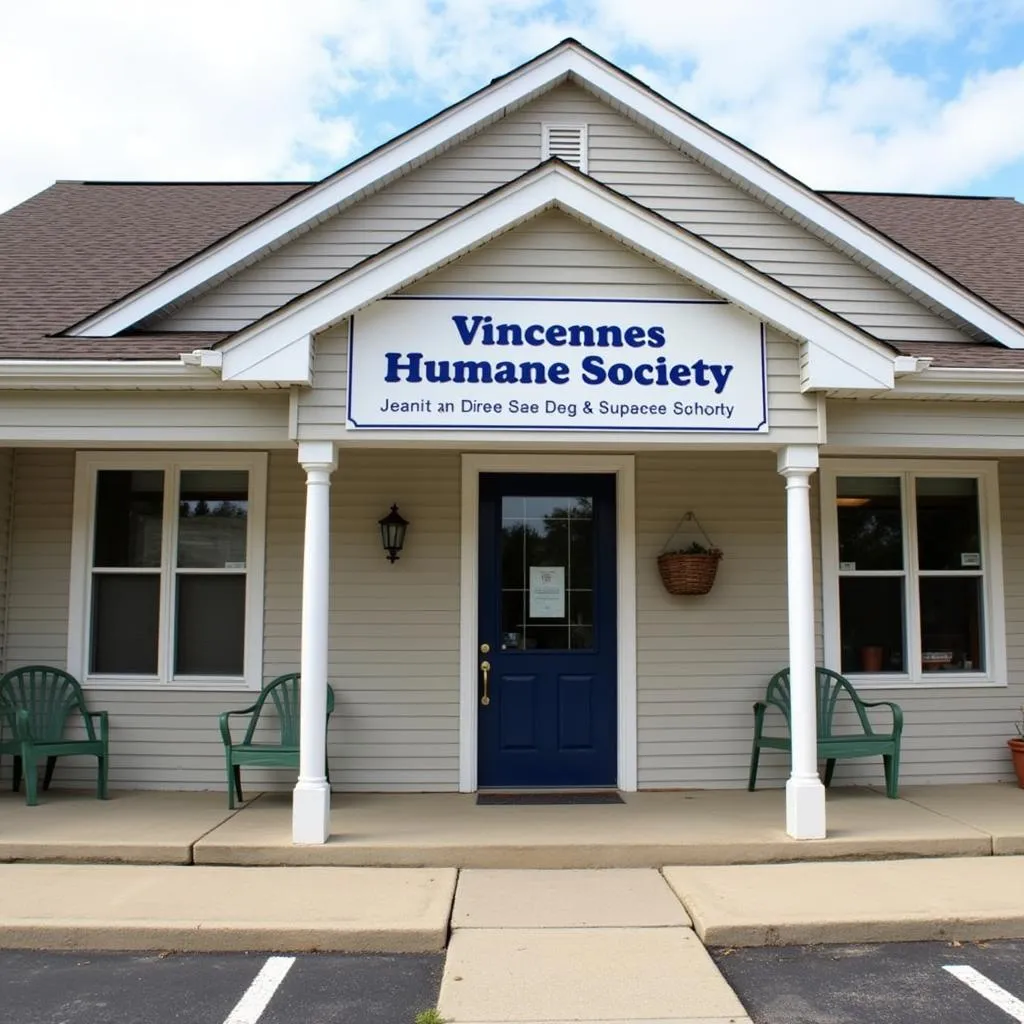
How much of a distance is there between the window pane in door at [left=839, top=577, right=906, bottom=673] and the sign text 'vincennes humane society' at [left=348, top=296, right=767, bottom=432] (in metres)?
2.28

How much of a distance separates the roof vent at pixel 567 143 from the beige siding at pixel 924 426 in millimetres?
3134

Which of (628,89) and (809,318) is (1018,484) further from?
(628,89)

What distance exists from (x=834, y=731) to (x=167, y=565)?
16.8 ft

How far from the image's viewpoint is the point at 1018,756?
7.20 m

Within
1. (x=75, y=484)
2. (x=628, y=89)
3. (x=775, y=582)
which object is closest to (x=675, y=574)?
(x=775, y=582)

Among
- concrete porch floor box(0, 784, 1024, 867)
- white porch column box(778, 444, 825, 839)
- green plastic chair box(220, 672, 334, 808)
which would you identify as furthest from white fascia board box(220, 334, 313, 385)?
white porch column box(778, 444, 825, 839)

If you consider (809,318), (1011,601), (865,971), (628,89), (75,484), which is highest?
(628,89)

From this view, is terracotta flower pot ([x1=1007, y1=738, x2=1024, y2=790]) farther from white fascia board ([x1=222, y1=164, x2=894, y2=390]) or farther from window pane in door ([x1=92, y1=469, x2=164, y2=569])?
window pane in door ([x1=92, y1=469, x2=164, y2=569])

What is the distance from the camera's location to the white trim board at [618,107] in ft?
23.6

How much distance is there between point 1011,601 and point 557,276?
4.47 m

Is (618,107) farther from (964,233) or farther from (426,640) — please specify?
(426,640)

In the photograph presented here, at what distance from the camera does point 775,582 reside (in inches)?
291

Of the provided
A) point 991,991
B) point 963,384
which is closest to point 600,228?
point 963,384

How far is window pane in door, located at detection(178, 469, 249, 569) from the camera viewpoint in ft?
23.9
